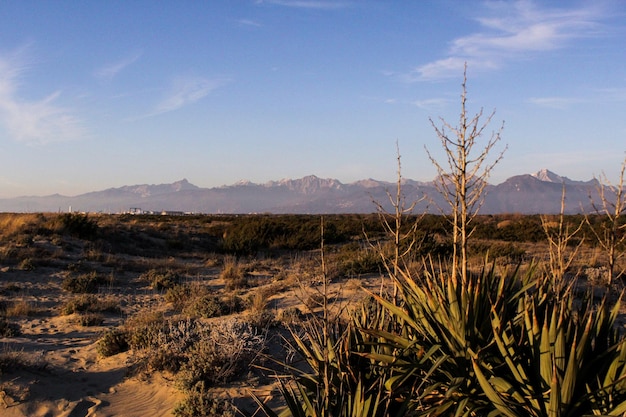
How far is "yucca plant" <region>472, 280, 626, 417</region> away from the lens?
2.64 m

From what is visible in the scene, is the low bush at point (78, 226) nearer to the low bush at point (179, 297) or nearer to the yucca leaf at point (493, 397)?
the low bush at point (179, 297)

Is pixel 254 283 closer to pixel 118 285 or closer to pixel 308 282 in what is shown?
pixel 308 282

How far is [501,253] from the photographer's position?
15.9 metres

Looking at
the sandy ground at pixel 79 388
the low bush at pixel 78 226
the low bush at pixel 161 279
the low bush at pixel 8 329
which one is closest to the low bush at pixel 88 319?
the low bush at pixel 8 329

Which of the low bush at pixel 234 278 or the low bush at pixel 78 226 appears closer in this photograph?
the low bush at pixel 234 278

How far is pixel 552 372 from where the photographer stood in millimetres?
2676

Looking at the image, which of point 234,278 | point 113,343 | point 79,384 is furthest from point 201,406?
point 234,278

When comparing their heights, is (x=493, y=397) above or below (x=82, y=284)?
above

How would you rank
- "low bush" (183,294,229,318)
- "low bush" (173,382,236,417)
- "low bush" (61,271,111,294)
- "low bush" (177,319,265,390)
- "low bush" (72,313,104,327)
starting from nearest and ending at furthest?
"low bush" (173,382,236,417) < "low bush" (177,319,265,390) < "low bush" (72,313,104,327) < "low bush" (183,294,229,318) < "low bush" (61,271,111,294)

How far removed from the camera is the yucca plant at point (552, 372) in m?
2.64

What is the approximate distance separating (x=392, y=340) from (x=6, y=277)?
1321cm

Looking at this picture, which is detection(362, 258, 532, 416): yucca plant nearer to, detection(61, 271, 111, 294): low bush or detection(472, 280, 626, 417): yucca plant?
detection(472, 280, 626, 417): yucca plant

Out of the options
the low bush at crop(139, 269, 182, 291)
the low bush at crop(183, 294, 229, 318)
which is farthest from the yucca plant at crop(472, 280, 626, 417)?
the low bush at crop(139, 269, 182, 291)

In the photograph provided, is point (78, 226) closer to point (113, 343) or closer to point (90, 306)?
point (90, 306)
